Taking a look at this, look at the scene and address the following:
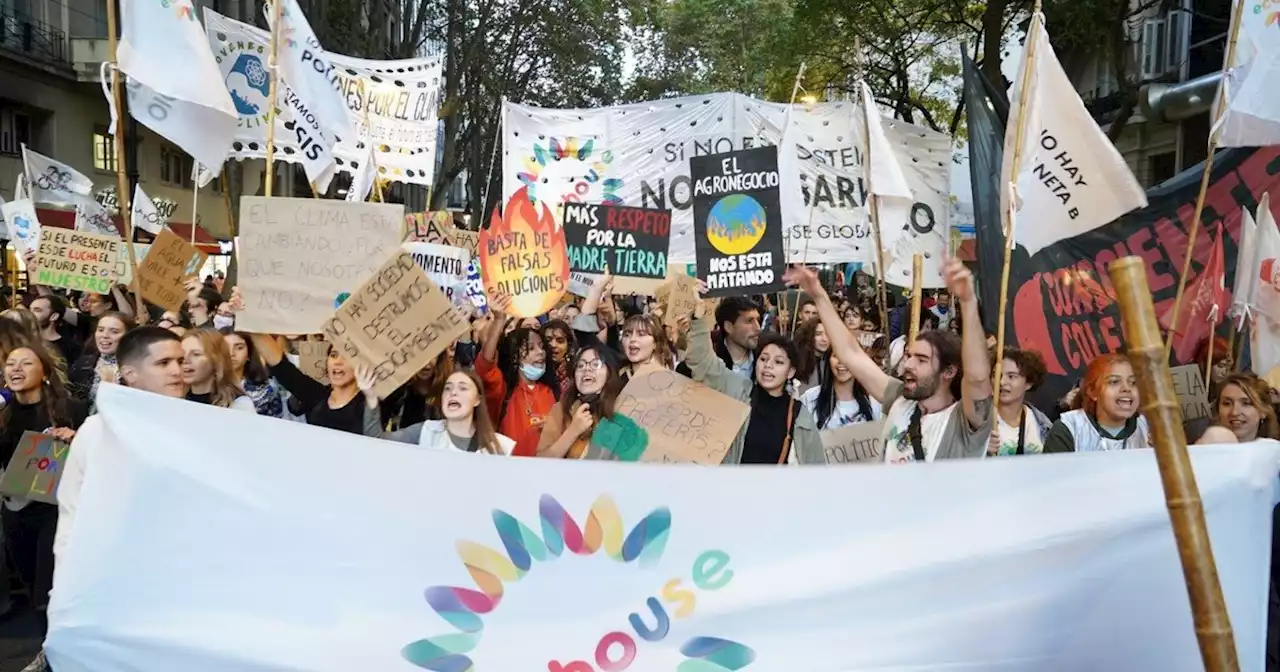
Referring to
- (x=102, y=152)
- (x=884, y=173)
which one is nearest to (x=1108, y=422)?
(x=884, y=173)

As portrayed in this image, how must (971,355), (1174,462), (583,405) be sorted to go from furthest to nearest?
(583,405), (971,355), (1174,462)

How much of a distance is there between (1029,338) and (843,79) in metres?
22.9

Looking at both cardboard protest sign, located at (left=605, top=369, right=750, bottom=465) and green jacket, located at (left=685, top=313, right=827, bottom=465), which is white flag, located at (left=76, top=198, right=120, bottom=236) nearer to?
green jacket, located at (left=685, top=313, right=827, bottom=465)

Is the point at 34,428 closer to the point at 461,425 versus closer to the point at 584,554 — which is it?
the point at 461,425

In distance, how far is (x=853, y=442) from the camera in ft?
15.1

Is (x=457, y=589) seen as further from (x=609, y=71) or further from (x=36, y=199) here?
(x=609, y=71)

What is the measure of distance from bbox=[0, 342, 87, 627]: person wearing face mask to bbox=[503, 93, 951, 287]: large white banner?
5.17 metres

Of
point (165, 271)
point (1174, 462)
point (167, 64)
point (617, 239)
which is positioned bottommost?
point (1174, 462)

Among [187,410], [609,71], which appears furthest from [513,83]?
[187,410]

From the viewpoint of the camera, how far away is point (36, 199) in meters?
15.5

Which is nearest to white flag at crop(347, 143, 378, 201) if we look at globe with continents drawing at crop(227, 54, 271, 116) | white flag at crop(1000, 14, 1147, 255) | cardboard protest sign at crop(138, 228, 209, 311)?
globe with continents drawing at crop(227, 54, 271, 116)

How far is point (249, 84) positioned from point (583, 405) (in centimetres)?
507

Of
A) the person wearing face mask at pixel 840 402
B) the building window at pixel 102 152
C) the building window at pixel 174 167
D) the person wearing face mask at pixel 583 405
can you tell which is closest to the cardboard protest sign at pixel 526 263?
the person wearing face mask at pixel 583 405

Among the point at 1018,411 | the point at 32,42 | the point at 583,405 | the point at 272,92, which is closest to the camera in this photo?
the point at 583,405
